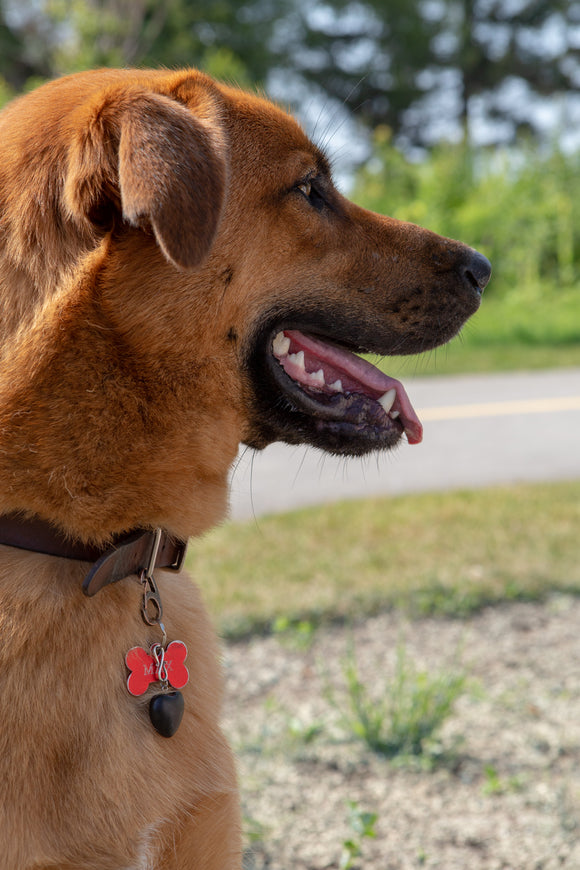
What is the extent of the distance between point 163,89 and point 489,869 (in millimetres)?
2196

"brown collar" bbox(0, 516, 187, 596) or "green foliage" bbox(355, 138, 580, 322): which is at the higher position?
"green foliage" bbox(355, 138, 580, 322)

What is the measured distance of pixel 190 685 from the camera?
195cm

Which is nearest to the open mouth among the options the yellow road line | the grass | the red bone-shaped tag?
the red bone-shaped tag

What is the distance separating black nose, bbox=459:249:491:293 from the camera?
2.40 meters

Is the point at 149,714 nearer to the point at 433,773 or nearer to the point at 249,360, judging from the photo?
the point at 249,360

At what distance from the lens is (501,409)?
859 centimetres

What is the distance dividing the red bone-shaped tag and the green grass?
2.00 metres

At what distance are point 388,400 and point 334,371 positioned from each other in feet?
0.52

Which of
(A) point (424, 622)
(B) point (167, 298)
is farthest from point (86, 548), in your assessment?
(A) point (424, 622)

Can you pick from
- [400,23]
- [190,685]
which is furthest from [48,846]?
[400,23]

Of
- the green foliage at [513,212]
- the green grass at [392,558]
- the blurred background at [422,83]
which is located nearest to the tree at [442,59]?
the blurred background at [422,83]

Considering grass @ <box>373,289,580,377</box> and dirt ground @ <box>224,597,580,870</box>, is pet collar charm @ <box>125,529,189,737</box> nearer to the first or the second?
dirt ground @ <box>224,597,580,870</box>

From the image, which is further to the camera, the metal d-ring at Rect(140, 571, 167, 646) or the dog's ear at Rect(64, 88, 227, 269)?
the metal d-ring at Rect(140, 571, 167, 646)

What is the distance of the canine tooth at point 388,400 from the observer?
2275mm
